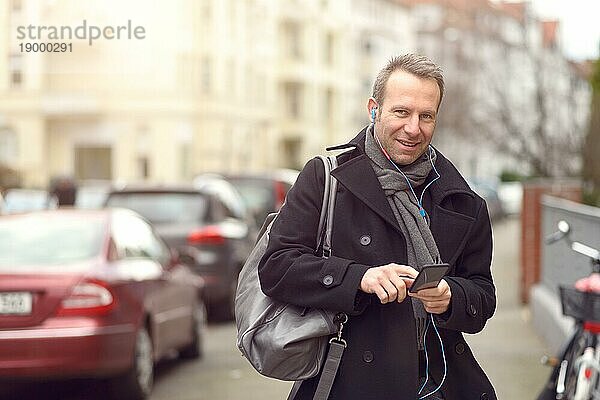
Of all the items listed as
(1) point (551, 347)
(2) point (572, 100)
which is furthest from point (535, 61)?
(1) point (551, 347)

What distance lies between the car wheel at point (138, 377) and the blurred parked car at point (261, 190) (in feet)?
34.4

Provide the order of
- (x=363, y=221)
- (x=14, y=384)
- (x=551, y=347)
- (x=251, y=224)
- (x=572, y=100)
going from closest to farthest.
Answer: (x=363, y=221) → (x=14, y=384) → (x=551, y=347) → (x=251, y=224) → (x=572, y=100)

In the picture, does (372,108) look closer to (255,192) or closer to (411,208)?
(411,208)

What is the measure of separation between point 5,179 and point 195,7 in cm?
840

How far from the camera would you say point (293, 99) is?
75.3 m

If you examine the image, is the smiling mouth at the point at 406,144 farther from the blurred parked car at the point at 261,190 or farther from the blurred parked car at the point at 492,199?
the blurred parked car at the point at 492,199

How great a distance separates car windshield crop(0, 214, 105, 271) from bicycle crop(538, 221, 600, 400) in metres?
3.57

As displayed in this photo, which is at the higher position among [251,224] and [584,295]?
[584,295]

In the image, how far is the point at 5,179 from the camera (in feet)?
140

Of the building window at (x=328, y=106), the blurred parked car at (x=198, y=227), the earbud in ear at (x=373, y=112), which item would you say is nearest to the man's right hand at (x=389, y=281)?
the earbud in ear at (x=373, y=112)

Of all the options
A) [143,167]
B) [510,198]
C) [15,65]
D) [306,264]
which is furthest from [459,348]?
[510,198]

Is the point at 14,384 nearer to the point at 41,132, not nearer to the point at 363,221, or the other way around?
the point at 363,221

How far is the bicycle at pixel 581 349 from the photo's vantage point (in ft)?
22.6

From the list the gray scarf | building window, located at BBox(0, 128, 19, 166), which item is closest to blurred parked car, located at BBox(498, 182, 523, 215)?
building window, located at BBox(0, 128, 19, 166)
